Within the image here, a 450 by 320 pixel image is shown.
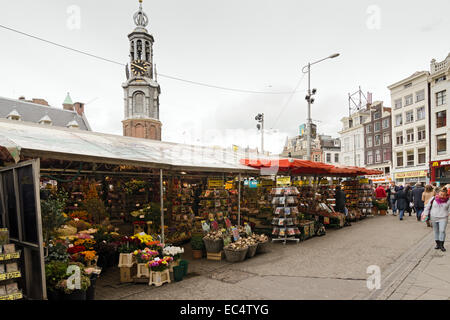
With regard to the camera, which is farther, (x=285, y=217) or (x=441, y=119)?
(x=441, y=119)

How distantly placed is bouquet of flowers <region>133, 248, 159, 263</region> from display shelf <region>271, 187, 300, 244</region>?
494 centimetres

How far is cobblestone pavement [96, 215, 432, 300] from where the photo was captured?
5.21 m

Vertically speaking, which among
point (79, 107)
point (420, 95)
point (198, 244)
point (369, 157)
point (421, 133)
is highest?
point (79, 107)

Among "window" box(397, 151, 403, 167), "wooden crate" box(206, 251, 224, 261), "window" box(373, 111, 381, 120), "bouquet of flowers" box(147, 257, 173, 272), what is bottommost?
"wooden crate" box(206, 251, 224, 261)

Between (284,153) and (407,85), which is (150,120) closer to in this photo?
(407,85)

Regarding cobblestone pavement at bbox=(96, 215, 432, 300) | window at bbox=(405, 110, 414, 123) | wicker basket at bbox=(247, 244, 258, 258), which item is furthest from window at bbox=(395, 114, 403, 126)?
wicker basket at bbox=(247, 244, 258, 258)

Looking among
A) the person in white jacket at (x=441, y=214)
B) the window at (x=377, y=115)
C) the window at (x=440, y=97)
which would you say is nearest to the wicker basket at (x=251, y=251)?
the person in white jacket at (x=441, y=214)

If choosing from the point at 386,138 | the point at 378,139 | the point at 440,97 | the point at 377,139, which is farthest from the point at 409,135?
the point at 377,139

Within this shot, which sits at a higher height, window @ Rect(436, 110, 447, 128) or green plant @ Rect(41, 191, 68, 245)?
window @ Rect(436, 110, 447, 128)

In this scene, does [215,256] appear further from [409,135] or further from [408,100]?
[408,100]

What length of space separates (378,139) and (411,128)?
22.4 ft

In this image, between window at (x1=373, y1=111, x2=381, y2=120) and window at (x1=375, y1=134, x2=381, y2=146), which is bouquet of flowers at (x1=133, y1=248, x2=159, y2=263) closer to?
window at (x1=375, y1=134, x2=381, y2=146)

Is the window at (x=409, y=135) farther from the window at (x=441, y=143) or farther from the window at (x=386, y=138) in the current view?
the window at (x=386, y=138)

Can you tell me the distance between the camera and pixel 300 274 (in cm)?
Result: 629
